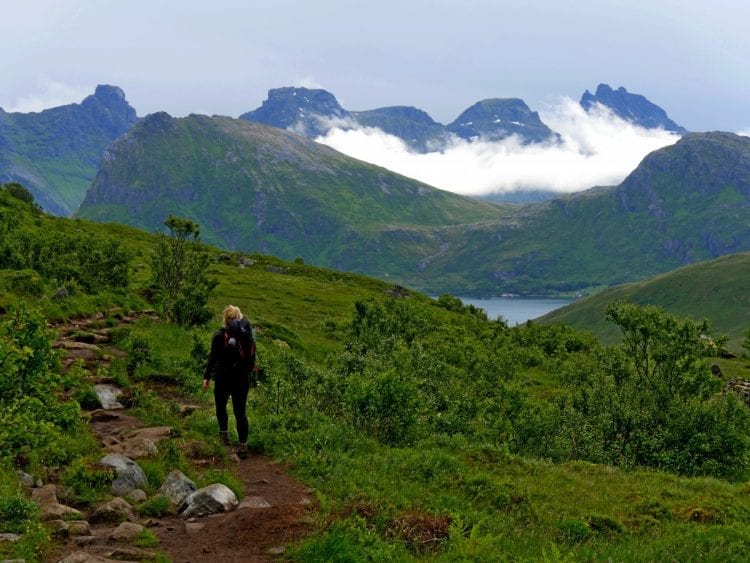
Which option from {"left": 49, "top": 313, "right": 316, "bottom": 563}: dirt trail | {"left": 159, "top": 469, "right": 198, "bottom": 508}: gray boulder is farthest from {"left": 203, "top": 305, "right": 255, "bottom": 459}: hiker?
{"left": 159, "top": 469, "right": 198, "bottom": 508}: gray boulder

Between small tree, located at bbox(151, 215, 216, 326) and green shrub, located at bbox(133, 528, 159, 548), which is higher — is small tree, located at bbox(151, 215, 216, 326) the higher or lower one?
the higher one

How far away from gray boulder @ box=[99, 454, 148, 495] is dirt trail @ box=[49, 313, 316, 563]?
1450 mm

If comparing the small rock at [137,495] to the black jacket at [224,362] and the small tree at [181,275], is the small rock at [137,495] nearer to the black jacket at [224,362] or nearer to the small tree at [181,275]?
the black jacket at [224,362]

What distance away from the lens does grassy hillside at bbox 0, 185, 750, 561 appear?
12.1 meters

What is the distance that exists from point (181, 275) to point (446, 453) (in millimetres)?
24541

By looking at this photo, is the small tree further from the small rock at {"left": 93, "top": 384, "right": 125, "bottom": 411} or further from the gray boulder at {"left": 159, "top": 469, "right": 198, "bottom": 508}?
the gray boulder at {"left": 159, "top": 469, "right": 198, "bottom": 508}

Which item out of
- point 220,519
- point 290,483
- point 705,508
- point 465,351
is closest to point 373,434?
point 290,483

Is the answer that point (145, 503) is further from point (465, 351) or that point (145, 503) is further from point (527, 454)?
point (465, 351)

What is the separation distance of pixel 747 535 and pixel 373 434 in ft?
34.2

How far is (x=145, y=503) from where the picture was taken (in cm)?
1302

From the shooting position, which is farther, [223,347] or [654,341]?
[654,341]

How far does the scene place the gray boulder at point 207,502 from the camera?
42.9 ft

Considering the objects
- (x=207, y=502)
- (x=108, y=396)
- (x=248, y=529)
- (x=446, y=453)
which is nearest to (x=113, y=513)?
(x=207, y=502)

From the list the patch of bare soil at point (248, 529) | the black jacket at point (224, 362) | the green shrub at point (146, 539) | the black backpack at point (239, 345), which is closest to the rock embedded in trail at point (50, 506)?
the green shrub at point (146, 539)
